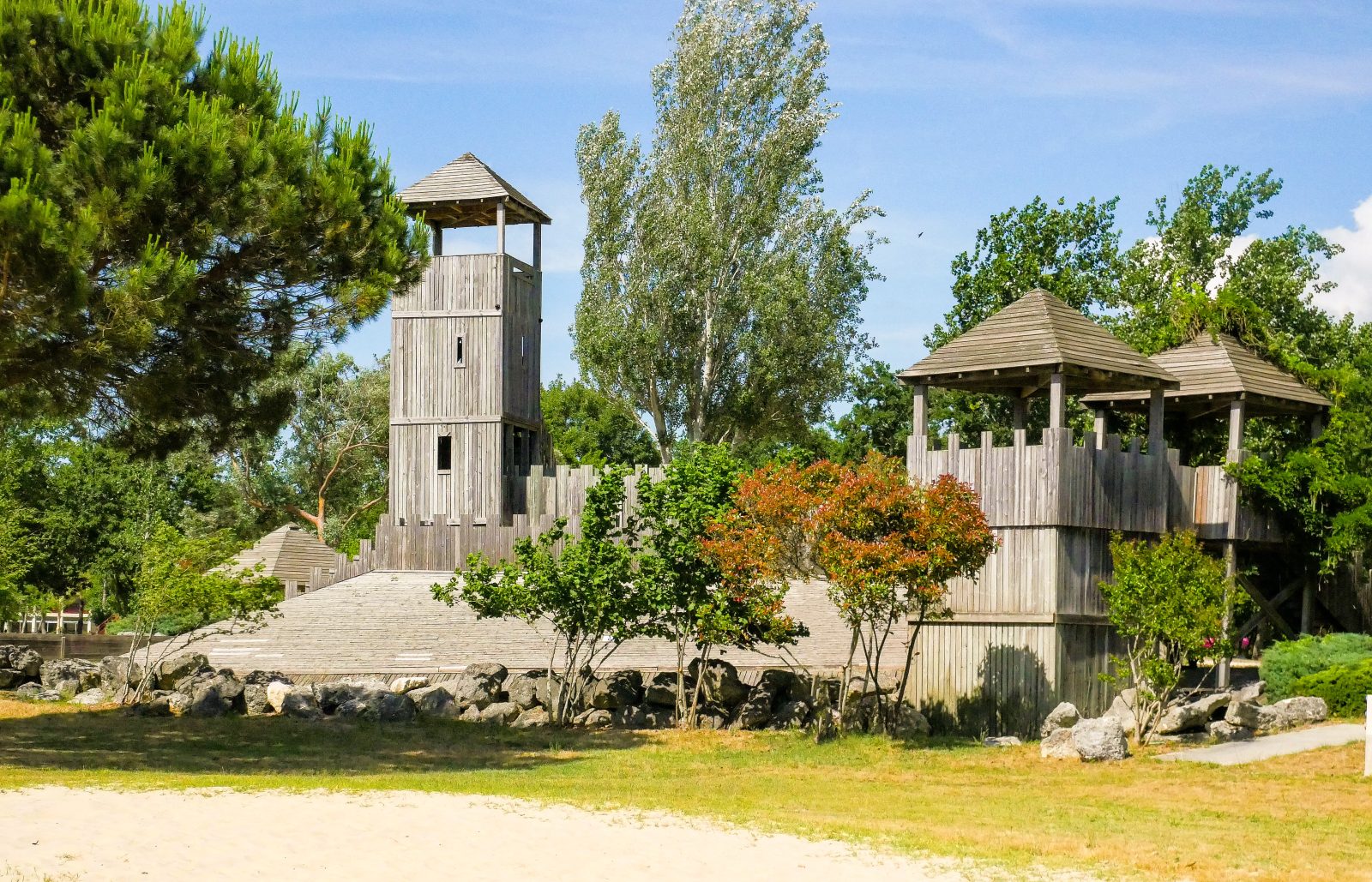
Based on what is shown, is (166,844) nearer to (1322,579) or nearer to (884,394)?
(1322,579)

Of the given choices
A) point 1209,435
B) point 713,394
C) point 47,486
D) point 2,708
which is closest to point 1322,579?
point 1209,435

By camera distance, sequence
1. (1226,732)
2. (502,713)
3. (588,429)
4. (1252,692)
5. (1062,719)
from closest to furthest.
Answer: (1226,732), (1062,719), (1252,692), (502,713), (588,429)

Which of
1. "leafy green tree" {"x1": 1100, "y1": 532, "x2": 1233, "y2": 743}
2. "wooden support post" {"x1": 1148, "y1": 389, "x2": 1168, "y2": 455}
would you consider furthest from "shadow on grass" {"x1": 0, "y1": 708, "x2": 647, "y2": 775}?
"wooden support post" {"x1": 1148, "y1": 389, "x2": 1168, "y2": 455}

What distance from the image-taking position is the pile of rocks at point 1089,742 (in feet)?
72.2

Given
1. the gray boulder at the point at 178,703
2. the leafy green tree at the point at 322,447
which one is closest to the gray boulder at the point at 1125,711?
the gray boulder at the point at 178,703

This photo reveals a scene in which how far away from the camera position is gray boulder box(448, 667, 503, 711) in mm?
29281

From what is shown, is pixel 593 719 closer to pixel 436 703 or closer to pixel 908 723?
pixel 436 703

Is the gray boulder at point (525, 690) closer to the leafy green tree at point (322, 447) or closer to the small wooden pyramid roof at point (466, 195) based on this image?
the small wooden pyramid roof at point (466, 195)

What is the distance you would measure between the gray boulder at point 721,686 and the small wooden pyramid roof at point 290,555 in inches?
785

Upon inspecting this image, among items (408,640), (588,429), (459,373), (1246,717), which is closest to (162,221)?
(408,640)

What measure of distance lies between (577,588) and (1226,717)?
10708 millimetres

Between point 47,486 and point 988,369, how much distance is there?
3742 cm

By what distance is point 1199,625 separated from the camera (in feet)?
77.5

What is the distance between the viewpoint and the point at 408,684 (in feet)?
101
